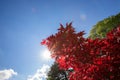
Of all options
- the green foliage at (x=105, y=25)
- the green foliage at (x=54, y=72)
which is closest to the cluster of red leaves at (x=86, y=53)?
the green foliage at (x=105, y=25)

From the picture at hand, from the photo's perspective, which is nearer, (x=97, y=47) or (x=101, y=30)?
(x=97, y=47)

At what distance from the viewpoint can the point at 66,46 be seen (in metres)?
9.45

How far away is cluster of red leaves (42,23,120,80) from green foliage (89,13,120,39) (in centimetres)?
1331

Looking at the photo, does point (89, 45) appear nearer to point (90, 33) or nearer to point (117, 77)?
point (117, 77)

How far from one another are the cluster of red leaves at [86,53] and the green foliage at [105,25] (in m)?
13.3

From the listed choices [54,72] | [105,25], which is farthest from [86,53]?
[54,72]

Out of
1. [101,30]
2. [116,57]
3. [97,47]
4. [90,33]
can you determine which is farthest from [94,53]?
[90,33]

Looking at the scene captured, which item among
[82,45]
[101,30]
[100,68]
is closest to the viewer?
[100,68]

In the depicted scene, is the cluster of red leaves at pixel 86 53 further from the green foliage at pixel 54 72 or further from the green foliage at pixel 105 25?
the green foliage at pixel 54 72

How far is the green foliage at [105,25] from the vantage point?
23.1m

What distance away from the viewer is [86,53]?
374 inches

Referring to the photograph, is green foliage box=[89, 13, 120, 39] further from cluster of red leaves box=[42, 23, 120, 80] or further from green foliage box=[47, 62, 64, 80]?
green foliage box=[47, 62, 64, 80]

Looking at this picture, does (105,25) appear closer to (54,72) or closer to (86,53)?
(86,53)

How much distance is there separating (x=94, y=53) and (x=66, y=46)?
4.67ft
